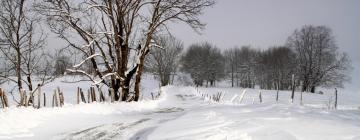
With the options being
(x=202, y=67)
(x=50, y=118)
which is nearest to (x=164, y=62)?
(x=202, y=67)

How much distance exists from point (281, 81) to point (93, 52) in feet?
198

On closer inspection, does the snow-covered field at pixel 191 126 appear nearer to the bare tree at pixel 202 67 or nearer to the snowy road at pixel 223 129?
the snowy road at pixel 223 129

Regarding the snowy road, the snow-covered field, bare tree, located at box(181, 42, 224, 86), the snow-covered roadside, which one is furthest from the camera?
bare tree, located at box(181, 42, 224, 86)

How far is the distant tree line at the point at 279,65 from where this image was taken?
58219mm

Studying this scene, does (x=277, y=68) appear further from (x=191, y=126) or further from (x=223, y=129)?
(x=223, y=129)

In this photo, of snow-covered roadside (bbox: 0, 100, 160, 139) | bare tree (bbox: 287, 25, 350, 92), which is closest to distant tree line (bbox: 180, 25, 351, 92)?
bare tree (bbox: 287, 25, 350, 92)

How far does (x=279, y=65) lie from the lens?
76.4 meters

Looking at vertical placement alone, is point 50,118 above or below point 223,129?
below

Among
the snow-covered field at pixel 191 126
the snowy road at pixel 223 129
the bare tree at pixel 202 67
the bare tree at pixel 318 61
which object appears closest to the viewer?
the snowy road at pixel 223 129

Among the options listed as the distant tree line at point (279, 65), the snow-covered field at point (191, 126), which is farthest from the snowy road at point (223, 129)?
the distant tree line at point (279, 65)

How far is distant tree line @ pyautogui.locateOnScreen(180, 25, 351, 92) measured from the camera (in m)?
58.2

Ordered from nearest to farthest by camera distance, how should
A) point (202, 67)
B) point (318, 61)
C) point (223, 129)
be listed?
point (223, 129), point (318, 61), point (202, 67)

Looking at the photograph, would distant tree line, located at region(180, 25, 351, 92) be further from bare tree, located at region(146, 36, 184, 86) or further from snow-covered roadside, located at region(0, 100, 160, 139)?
snow-covered roadside, located at region(0, 100, 160, 139)

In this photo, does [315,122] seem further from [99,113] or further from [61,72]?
[61,72]
